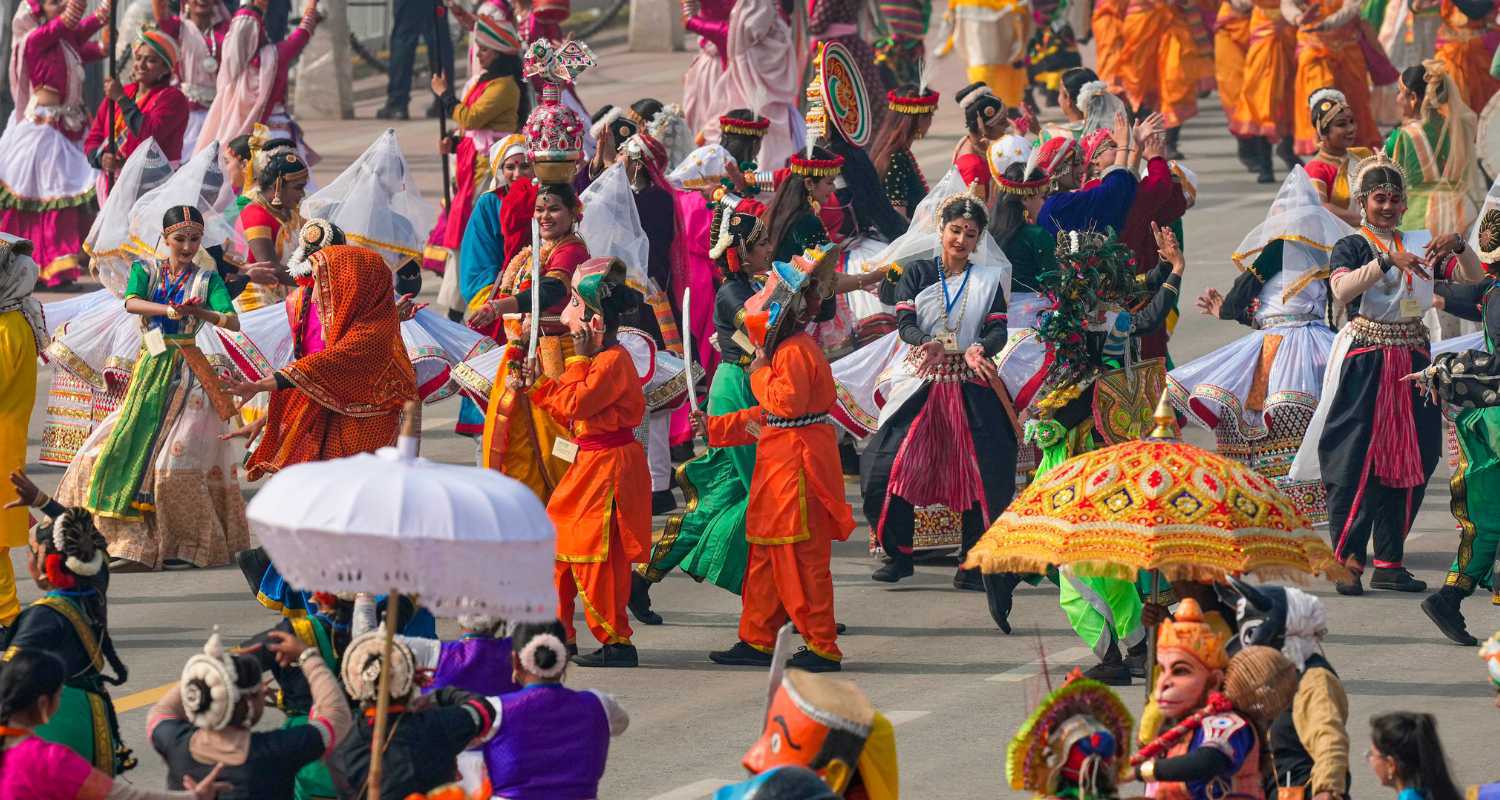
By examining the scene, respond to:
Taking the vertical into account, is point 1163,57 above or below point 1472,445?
below

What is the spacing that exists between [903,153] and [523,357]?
200 inches

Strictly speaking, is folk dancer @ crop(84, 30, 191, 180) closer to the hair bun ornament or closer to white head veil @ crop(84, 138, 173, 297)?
white head veil @ crop(84, 138, 173, 297)

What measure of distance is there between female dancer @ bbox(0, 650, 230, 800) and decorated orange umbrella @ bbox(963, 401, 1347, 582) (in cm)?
266

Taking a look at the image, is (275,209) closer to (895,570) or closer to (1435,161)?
(895,570)

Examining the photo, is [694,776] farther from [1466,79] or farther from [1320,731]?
[1466,79]

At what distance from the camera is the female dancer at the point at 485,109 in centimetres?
1809

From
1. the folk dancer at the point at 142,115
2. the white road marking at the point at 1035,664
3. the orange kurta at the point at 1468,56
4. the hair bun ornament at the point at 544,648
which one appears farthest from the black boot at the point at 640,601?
the orange kurta at the point at 1468,56

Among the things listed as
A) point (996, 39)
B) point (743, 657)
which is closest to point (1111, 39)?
point (996, 39)

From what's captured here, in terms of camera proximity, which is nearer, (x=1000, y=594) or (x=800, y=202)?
(x=1000, y=594)

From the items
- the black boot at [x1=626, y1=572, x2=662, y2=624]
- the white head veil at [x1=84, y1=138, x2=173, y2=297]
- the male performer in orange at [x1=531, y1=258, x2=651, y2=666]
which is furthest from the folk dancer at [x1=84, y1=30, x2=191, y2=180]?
the male performer in orange at [x1=531, y1=258, x2=651, y2=666]

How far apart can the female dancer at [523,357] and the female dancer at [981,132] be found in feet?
11.5

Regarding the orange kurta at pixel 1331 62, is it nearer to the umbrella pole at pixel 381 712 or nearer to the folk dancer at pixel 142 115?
the folk dancer at pixel 142 115

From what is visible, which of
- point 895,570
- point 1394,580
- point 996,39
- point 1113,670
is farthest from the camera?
point 996,39

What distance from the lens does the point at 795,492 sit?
11.5m
